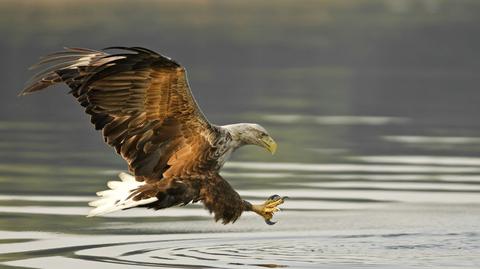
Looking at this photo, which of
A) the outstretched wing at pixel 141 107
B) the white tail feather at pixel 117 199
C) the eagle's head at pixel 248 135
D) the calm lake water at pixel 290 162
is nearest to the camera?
the outstretched wing at pixel 141 107

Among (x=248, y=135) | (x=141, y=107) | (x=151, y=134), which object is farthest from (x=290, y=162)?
(x=141, y=107)

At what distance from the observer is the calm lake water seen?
12.7 meters

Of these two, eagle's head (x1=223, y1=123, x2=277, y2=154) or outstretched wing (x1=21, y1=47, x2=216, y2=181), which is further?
eagle's head (x1=223, y1=123, x2=277, y2=154)

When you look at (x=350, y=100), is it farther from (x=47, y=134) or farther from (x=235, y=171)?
(x=235, y=171)

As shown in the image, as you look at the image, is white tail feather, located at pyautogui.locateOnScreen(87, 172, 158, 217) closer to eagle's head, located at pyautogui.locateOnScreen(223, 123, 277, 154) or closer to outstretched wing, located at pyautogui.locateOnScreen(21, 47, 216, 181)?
outstretched wing, located at pyautogui.locateOnScreen(21, 47, 216, 181)

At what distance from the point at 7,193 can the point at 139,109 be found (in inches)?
151

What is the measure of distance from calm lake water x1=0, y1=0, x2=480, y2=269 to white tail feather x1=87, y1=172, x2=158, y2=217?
0.37 metres

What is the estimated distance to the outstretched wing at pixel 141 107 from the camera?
1185 cm

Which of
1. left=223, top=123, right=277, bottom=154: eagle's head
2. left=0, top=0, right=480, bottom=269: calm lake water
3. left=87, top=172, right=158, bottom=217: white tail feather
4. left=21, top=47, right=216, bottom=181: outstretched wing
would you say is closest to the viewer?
left=21, top=47, right=216, bottom=181: outstretched wing

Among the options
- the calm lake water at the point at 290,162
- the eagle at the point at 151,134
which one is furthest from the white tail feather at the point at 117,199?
the calm lake water at the point at 290,162

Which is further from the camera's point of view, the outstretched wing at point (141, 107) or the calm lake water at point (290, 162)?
the calm lake water at point (290, 162)

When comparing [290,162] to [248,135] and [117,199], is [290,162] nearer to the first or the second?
[248,135]

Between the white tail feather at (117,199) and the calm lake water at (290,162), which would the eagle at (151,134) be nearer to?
the white tail feather at (117,199)

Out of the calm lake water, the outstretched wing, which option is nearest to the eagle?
the outstretched wing
